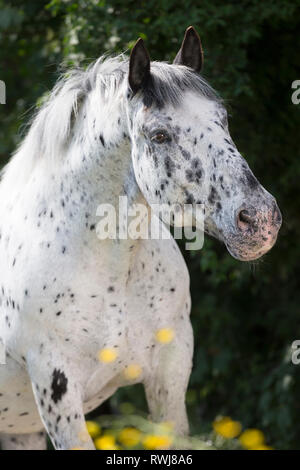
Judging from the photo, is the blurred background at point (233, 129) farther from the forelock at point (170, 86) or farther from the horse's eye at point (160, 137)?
the horse's eye at point (160, 137)

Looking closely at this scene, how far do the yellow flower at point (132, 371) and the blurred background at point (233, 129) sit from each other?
165 centimetres

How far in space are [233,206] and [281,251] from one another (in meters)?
3.48

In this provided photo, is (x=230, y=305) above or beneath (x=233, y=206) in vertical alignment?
beneath

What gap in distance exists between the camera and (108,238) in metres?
3.28

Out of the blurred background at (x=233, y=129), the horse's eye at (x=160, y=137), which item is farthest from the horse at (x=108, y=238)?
the blurred background at (x=233, y=129)

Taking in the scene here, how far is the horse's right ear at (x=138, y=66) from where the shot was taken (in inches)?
118

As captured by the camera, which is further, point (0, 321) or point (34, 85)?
point (34, 85)

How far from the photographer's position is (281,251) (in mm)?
6215

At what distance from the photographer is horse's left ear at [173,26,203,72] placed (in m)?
3.28

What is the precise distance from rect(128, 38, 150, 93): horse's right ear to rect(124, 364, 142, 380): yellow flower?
3.68 feet

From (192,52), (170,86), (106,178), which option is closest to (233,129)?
(192,52)

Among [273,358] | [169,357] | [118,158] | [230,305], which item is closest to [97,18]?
[118,158]

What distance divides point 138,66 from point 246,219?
29.1 inches
